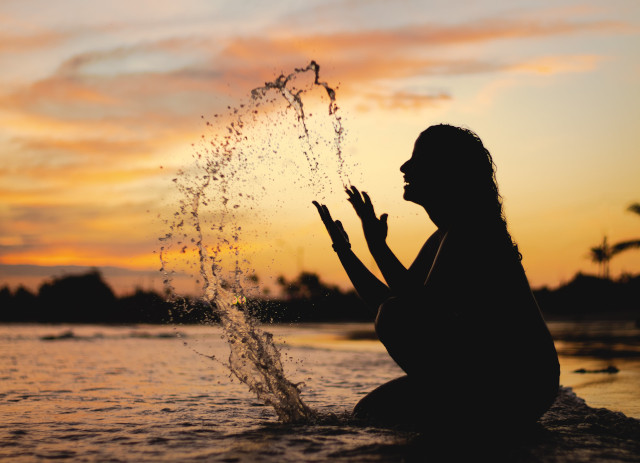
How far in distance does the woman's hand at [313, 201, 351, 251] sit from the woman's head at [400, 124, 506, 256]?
64 centimetres

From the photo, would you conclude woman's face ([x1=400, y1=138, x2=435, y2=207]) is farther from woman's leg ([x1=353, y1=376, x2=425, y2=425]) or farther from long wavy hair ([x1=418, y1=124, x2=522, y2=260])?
woman's leg ([x1=353, y1=376, x2=425, y2=425])

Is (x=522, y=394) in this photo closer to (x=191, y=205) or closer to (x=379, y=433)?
(x=379, y=433)

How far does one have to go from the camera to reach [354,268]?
4246 millimetres

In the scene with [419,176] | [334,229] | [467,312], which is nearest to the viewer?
[467,312]

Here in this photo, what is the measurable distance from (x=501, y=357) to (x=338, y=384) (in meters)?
4.24

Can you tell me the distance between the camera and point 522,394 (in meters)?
3.54

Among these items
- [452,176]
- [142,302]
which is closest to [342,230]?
[452,176]

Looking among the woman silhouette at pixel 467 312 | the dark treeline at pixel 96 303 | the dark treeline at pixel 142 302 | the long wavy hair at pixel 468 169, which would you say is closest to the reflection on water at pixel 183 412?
the woman silhouette at pixel 467 312

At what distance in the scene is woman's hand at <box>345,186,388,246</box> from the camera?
3792mm

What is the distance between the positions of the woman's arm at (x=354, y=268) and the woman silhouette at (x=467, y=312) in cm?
48

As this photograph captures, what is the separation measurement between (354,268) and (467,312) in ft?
3.21

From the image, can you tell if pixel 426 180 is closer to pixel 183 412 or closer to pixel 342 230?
pixel 342 230

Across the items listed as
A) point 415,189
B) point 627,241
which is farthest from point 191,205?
point 627,241

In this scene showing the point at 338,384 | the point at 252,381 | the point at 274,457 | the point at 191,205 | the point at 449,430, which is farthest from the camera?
the point at 338,384
